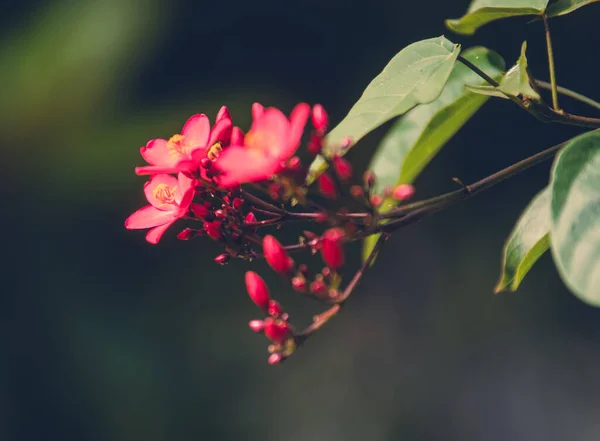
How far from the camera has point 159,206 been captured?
1061mm

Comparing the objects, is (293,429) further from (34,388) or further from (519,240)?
(519,240)

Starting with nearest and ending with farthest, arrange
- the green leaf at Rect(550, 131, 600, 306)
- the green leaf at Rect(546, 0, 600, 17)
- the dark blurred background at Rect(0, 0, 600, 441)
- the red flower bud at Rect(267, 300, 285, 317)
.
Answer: the green leaf at Rect(550, 131, 600, 306) < the red flower bud at Rect(267, 300, 285, 317) < the green leaf at Rect(546, 0, 600, 17) < the dark blurred background at Rect(0, 0, 600, 441)

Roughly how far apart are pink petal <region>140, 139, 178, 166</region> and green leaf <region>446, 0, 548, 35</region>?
1.58 ft

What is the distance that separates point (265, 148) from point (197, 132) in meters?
0.29

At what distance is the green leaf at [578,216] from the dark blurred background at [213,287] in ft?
8.33

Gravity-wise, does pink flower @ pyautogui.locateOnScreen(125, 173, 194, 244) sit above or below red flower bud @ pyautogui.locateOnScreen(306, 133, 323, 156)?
below

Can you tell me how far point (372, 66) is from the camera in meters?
3.21

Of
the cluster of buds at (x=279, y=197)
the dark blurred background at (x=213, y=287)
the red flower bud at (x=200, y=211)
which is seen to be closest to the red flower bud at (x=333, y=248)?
the cluster of buds at (x=279, y=197)

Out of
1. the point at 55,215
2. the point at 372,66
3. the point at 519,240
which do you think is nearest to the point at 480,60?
the point at 519,240

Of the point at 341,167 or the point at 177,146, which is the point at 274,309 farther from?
the point at 177,146

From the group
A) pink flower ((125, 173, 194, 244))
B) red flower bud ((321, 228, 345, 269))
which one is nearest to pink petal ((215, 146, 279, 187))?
red flower bud ((321, 228, 345, 269))

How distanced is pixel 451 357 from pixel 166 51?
2004mm

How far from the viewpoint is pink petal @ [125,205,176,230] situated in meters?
1.01

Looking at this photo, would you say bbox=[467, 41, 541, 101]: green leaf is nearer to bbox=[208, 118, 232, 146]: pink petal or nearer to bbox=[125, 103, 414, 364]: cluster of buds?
bbox=[125, 103, 414, 364]: cluster of buds
